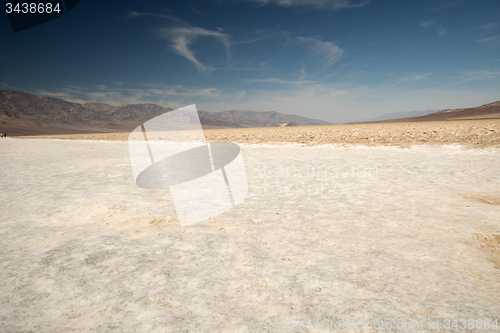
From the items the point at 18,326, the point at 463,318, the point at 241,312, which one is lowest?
the point at 463,318

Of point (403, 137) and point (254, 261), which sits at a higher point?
point (403, 137)

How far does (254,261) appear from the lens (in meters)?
2.85

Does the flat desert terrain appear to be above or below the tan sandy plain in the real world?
below

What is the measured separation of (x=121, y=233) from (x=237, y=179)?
12.9 feet

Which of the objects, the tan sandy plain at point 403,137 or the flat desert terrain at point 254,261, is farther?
the tan sandy plain at point 403,137

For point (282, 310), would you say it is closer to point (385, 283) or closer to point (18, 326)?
point (385, 283)

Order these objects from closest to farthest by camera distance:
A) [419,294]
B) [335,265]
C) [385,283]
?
[419,294], [385,283], [335,265]

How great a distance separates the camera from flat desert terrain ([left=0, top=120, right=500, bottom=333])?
2.02 meters

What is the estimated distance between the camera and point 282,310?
2.07 meters

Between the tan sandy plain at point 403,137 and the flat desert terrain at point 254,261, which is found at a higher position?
the tan sandy plain at point 403,137

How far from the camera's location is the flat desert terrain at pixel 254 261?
202 cm

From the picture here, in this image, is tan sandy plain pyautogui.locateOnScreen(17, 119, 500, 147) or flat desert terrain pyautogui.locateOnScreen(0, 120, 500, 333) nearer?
flat desert terrain pyautogui.locateOnScreen(0, 120, 500, 333)

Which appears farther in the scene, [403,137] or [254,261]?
[403,137]

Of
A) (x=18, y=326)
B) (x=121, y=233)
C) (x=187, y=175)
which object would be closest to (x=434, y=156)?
(x=187, y=175)
